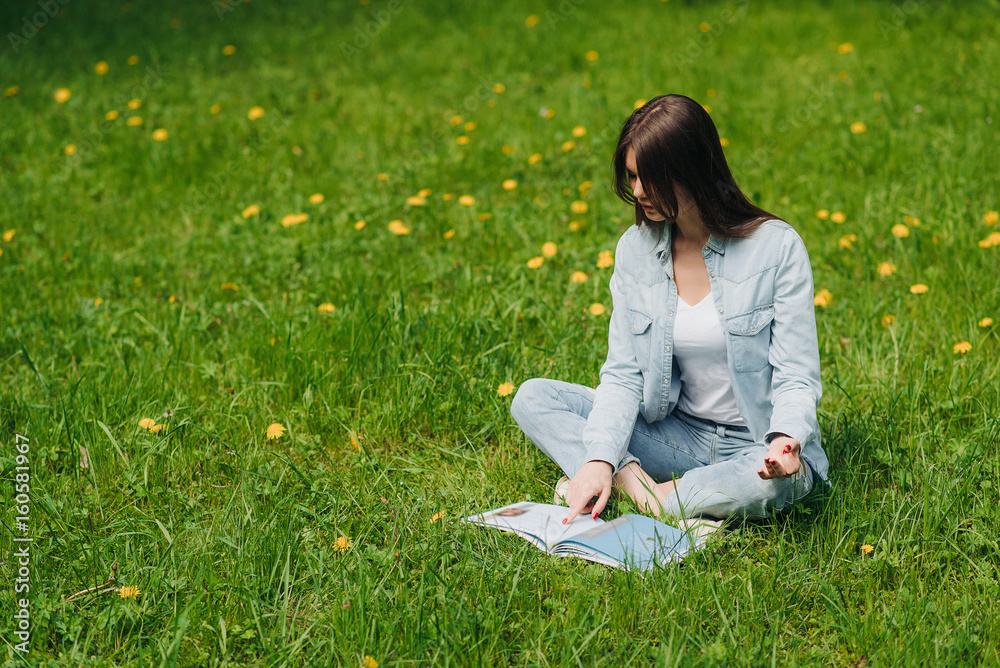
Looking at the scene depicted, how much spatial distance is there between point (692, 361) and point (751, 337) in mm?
184

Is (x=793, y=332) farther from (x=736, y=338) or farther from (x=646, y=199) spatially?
(x=646, y=199)

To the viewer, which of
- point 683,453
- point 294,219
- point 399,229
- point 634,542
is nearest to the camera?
point 634,542

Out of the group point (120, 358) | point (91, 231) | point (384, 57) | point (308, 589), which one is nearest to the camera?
point (308, 589)

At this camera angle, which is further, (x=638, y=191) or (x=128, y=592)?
(x=638, y=191)

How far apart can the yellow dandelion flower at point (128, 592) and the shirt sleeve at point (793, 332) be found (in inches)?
58.3

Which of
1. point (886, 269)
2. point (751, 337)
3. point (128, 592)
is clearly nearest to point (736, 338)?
point (751, 337)

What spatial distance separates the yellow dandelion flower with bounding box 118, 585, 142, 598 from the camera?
1.77 meters

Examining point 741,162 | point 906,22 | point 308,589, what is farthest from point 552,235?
point 906,22

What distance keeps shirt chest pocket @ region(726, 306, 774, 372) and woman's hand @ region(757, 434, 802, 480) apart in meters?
0.26

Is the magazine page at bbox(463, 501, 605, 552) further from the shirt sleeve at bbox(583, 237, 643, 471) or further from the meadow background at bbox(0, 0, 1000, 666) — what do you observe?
the shirt sleeve at bbox(583, 237, 643, 471)

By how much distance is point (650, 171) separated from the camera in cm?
187

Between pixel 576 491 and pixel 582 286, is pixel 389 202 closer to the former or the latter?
pixel 582 286

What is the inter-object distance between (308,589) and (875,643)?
1.23m

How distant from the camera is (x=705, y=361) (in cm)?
208
